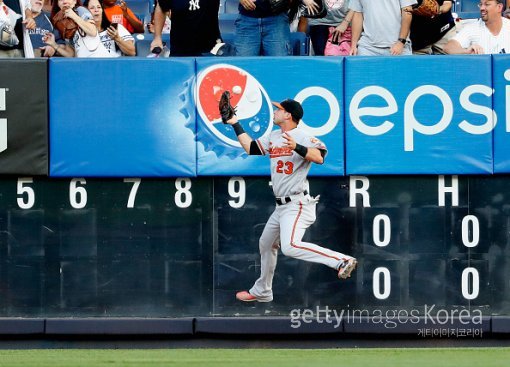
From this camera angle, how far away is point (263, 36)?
1184 centimetres

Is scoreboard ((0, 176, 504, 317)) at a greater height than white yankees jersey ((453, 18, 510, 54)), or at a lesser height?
lesser

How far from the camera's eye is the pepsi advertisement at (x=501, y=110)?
1116 centimetres

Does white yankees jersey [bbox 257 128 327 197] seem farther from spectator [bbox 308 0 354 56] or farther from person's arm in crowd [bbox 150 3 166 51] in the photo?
person's arm in crowd [bbox 150 3 166 51]

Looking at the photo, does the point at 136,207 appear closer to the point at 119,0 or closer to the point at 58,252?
the point at 58,252

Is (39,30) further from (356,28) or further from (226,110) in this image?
(356,28)

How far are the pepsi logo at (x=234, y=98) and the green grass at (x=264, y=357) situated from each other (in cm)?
213

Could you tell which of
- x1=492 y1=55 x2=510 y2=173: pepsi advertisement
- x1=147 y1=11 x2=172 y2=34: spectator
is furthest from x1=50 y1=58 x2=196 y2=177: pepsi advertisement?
x1=492 y1=55 x2=510 y2=173: pepsi advertisement

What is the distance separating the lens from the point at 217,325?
36.7ft

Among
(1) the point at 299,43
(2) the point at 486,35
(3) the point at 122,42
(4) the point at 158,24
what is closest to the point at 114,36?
(3) the point at 122,42

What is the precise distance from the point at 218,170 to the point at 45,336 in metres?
2.34

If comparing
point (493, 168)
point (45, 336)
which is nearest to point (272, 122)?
point (493, 168)

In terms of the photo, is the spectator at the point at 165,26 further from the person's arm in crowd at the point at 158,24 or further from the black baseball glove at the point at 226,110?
the black baseball glove at the point at 226,110

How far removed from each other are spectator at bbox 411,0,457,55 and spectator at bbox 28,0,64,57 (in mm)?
3757

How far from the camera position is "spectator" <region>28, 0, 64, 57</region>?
12469mm
